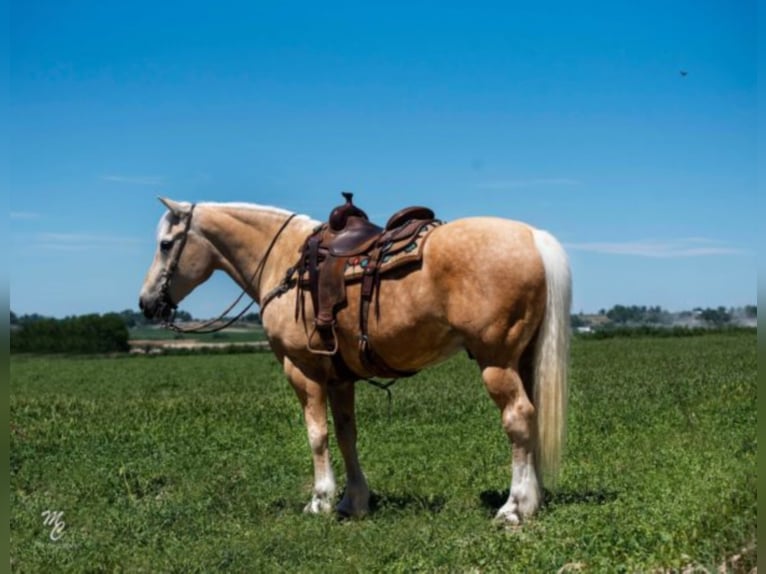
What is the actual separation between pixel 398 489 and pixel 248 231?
2742 mm

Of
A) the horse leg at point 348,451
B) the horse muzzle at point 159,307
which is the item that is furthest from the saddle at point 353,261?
the horse muzzle at point 159,307

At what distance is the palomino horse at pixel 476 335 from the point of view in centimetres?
675

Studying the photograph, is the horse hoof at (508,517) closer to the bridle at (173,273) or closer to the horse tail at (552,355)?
the horse tail at (552,355)

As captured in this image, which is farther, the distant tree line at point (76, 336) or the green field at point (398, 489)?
the distant tree line at point (76, 336)

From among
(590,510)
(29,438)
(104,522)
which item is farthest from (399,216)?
(29,438)

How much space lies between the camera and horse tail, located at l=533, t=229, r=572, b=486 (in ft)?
22.2

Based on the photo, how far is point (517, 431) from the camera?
22.2ft

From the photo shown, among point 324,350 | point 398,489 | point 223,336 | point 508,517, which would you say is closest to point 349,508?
point 398,489

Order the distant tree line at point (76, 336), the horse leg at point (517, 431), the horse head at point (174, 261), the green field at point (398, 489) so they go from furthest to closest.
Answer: the distant tree line at point (76, 336)
the horse head at point (174, 261)
the horse leg at point (517, 431)
the green field at point (398, 489)

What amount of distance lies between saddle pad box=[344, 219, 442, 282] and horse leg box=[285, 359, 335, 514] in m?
0.99

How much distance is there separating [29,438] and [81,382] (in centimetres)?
2101

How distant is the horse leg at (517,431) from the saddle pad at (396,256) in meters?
1.03

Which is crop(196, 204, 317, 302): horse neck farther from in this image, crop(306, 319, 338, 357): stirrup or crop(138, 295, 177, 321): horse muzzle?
crop(306, 319, 338, 357): stirrup

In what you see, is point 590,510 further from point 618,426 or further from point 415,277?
point 618,426
